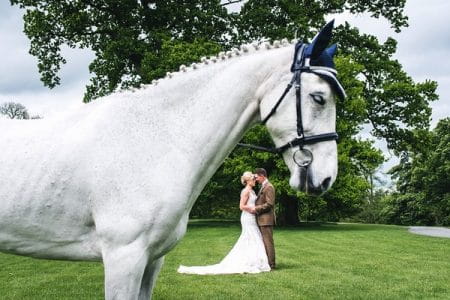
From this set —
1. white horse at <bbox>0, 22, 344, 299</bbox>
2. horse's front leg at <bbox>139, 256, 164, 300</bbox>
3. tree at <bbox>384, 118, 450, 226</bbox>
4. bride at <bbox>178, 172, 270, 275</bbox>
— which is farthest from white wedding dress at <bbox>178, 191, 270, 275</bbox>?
tree at <bbox>384, 118, 450, 226</bbox>

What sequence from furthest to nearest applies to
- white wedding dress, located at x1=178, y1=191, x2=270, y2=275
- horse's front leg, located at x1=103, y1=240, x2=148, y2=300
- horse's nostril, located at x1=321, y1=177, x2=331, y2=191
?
white wedding dress, located at x1=178, y1=191, x2=270, y2=275 → horse's nostril, located at x1=321, y1=177, x2=331, y2=191 → horse's front leg, located at x1=103, y1=240, x2=148, y2=300

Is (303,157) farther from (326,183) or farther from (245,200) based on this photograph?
(245,200)

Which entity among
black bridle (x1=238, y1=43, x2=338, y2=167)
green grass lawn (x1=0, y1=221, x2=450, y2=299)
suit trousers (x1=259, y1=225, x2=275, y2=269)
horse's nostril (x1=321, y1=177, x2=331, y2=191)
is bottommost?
green grass lawn (x1=0, y1=221, x2=450, y2=299)

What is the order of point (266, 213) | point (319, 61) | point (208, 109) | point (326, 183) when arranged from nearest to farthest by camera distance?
1. point (326, 183)
2. point (319, 61)
3. point (208, 109)
4. point (266, 213)

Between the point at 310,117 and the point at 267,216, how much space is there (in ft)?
32.5

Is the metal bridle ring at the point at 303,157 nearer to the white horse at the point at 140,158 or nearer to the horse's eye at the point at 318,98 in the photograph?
the white horse at the point at 140,158

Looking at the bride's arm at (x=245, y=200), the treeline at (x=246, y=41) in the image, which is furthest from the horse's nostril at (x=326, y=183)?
the treeline at (x=246, y=41)

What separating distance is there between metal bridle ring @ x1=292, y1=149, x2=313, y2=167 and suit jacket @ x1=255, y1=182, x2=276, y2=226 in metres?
9.56

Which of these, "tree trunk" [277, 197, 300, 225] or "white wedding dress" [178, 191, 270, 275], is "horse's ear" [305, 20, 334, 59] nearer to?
"white wedding dress" [178, 191, 270, 275]

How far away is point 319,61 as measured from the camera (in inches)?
133

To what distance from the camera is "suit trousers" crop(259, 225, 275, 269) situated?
41.7 feet

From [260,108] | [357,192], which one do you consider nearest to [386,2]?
[357,192]

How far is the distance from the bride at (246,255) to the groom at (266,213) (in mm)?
156

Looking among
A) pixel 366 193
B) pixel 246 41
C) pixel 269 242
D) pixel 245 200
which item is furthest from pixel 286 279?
pixel 366 193
